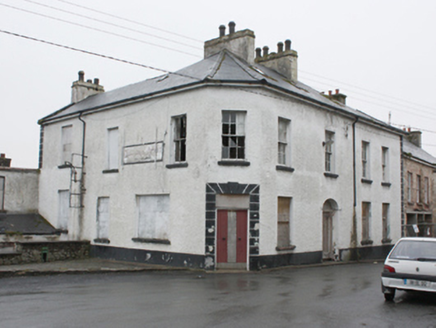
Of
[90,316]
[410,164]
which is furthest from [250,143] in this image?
[410,164]

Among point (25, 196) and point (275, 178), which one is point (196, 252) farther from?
point (25, 196)

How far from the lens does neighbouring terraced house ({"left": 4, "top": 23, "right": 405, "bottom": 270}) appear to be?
698 inches

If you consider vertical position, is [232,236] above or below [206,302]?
above

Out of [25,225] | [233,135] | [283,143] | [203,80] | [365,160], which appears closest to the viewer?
[203,80]

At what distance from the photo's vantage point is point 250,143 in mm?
18016

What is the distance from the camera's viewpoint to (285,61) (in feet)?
80.4

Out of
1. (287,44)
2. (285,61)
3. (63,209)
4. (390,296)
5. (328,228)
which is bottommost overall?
(390,296)

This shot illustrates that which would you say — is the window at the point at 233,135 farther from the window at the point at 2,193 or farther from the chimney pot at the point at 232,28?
the window at the point at 2,193

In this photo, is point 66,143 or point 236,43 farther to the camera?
point 66,143

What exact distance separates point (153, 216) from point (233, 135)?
15.5 feet

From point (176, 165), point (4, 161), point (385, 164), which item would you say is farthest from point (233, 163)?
point (4, 161)

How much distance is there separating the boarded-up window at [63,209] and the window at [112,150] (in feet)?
12.1

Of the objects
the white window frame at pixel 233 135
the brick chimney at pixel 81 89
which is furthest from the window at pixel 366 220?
the brick chimney at pixel 81 89

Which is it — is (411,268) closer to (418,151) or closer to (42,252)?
(42,252)
